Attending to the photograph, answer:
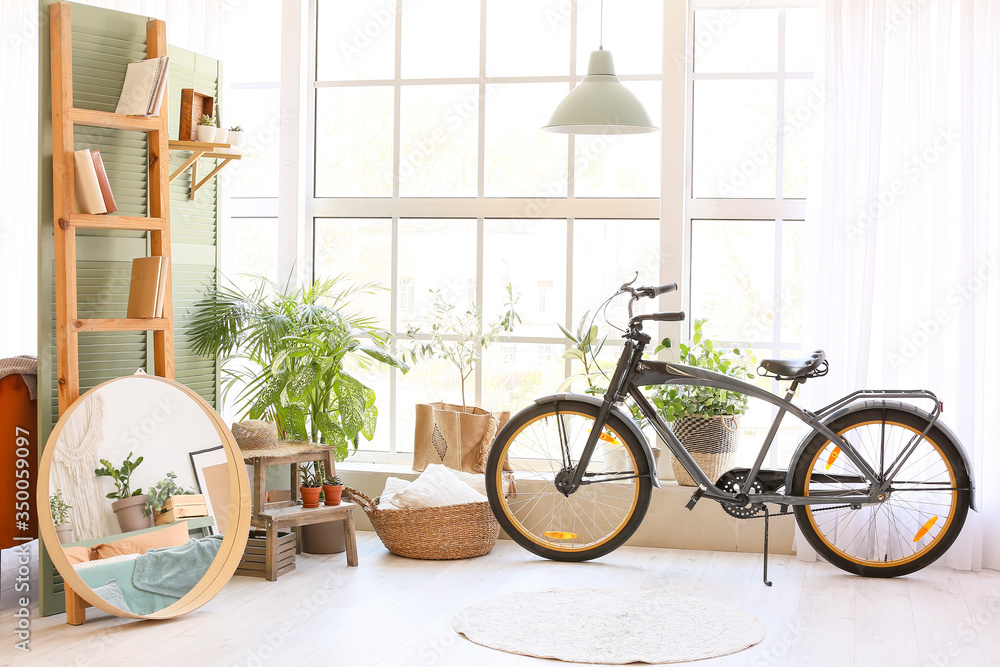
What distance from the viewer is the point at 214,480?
3240mm

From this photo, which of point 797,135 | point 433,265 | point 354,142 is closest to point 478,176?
point 433,265

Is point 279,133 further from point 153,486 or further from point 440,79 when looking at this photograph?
point 153,486

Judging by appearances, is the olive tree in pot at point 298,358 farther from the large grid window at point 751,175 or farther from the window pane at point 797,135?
the window pane at point 797,135

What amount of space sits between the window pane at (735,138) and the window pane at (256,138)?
1919mm

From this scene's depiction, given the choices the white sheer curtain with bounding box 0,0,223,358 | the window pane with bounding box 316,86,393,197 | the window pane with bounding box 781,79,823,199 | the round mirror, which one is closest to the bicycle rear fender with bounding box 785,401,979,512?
the window pane with bounding box 781,79,823,199

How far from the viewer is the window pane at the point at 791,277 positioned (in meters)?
4.03

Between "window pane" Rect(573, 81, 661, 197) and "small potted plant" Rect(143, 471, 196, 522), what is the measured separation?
6.70 feet

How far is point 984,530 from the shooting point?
11.8 ft

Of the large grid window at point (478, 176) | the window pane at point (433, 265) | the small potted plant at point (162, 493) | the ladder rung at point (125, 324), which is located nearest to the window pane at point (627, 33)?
the large grid window at point (478, 176)

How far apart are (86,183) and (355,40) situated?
1.75m

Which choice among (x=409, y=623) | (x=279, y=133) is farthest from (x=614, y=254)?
(x=409, y=623)

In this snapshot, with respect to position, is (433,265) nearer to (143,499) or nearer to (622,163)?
(622,163)

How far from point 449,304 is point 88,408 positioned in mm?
1698

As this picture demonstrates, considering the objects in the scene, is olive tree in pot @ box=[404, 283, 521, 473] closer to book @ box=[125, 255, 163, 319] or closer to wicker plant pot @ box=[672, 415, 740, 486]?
wicker plant pot @ box=[672, 415, 740, 486]
